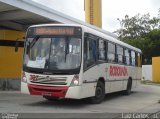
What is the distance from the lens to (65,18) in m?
25.2

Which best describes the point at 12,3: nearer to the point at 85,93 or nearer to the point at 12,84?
the point at 12,84

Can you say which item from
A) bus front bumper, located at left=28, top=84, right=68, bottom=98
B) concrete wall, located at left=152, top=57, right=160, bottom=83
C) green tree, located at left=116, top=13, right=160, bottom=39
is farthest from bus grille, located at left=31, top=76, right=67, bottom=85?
green tree, located at left=116, top=13, right=160, bottom=39

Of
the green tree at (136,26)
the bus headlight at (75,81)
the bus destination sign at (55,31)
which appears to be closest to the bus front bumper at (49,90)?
the bus headlight at (75,81)

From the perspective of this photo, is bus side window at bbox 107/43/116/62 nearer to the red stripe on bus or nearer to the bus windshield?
the red stripe on bus

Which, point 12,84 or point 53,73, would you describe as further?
point 12,84

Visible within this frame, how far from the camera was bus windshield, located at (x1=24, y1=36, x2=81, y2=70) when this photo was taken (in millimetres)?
14938

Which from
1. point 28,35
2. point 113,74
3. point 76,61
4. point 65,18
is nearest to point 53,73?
point 76,61

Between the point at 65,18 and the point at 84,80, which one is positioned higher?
the point at 65,18

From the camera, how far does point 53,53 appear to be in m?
15.2

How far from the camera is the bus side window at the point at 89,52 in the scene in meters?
15.5

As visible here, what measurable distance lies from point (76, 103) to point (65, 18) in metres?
9.26

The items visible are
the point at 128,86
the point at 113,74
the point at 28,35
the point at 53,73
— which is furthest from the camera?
the point at 128,86

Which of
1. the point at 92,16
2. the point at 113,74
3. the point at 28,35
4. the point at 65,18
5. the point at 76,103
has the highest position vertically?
the point at 92,16

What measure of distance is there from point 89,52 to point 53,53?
1.51 meters
